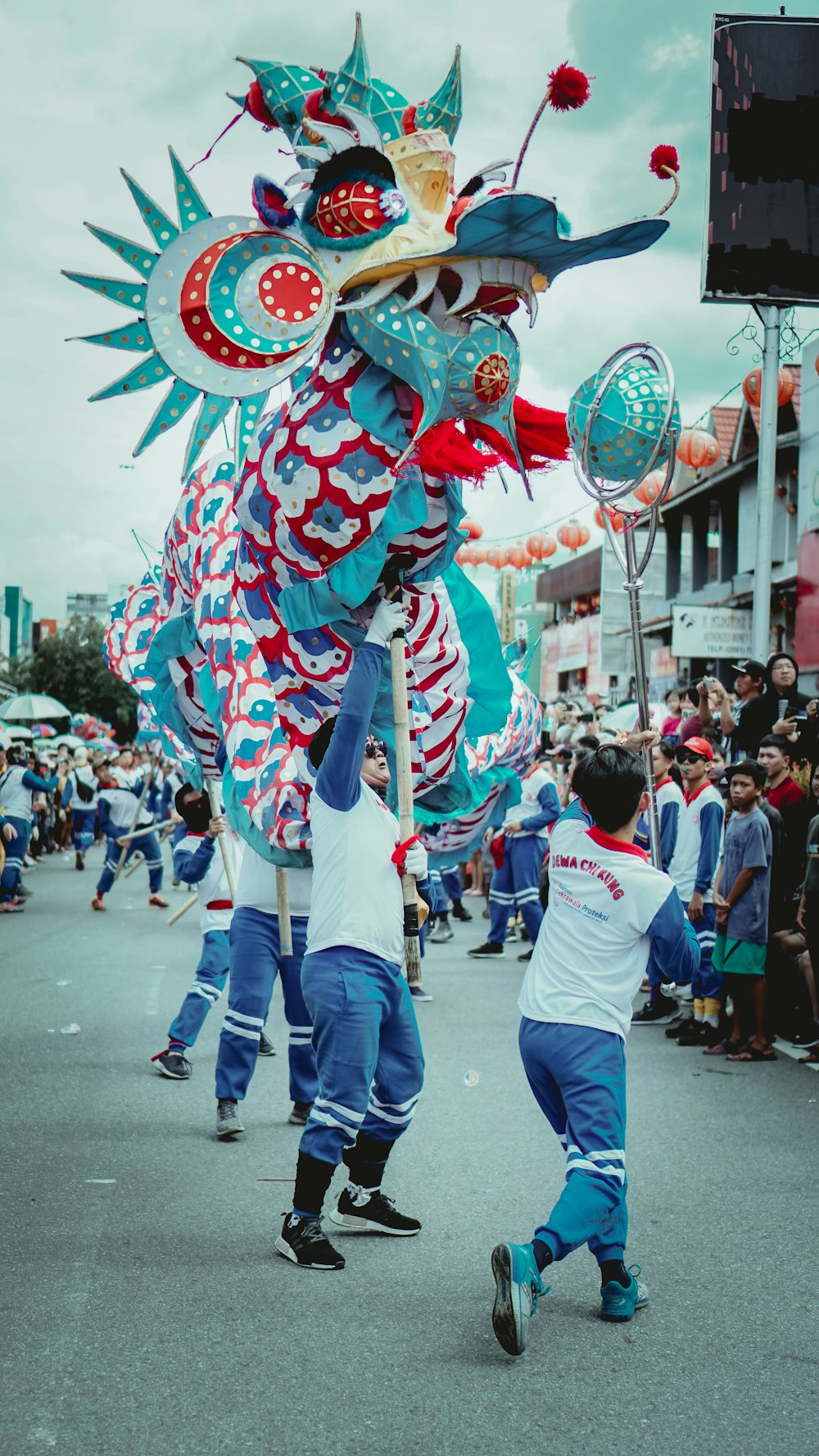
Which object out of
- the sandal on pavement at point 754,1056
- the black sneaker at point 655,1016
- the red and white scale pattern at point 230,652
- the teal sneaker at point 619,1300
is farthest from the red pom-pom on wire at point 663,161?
the black sneaker at point 655,1016

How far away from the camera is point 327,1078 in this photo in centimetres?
417

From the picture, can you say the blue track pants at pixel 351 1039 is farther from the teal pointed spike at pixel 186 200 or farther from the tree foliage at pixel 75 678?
the tree foliage at pixel 75 678

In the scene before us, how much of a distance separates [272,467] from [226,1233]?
2436 millimetres

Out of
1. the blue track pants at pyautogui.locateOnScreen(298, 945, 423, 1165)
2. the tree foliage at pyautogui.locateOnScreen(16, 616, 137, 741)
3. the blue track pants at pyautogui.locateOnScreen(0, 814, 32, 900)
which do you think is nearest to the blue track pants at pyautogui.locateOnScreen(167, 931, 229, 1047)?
the blue track pants at pyautogui.locateOnScreen(298, 945, 423, 1165)

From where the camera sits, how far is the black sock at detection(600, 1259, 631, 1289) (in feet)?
12.5

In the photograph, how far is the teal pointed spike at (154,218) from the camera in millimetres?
4250

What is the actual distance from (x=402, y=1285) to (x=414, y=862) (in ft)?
4.00

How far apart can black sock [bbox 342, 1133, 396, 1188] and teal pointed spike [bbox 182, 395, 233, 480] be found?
2.20 metres

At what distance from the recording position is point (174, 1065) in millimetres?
7066

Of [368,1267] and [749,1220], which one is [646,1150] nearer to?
[749,1220]

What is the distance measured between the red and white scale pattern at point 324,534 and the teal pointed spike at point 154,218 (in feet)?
1.86

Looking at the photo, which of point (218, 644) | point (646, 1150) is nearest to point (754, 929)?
point (646, 1150)

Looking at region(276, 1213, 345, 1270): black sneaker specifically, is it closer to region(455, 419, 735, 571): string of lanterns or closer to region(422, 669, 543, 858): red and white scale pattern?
region(422, 669, 543, 858): red and white scale pattern

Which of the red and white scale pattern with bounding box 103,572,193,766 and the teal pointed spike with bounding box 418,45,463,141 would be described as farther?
the red and white scale pattern with bounding box 103,572,193,766
